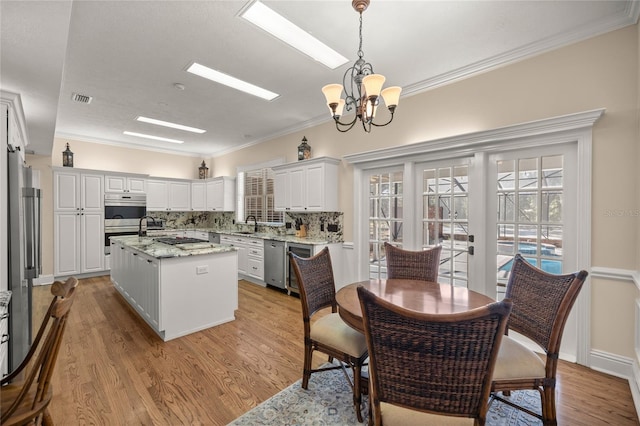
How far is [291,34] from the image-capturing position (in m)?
2.57

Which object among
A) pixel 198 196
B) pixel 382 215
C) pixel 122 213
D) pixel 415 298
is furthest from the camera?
pixel 198 196

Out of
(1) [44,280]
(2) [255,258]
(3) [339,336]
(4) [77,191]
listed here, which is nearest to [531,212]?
(3) [339,336]

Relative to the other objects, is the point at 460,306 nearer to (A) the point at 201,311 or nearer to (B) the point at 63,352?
(A) the point at 201,311

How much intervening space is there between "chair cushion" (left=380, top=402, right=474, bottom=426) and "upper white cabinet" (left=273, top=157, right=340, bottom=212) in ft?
10.8

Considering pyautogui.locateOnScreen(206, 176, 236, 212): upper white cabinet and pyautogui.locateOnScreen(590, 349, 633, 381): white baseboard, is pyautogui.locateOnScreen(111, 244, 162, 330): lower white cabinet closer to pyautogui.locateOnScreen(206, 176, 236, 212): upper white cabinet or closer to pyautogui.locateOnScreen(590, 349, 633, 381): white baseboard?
pyautogui.locateOnScreen(206, 176, 236, 212): upper white cabinet

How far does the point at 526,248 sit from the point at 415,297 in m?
1.66

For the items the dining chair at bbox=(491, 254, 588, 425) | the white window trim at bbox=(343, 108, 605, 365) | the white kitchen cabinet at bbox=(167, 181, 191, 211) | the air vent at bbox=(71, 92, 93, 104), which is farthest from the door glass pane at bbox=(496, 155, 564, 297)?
the white kitchen cabinet at bbox=(167, 181, 191, 211)

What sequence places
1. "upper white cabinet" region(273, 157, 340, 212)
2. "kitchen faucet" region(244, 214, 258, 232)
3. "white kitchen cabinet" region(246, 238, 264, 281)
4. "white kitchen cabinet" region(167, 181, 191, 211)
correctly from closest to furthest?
"upper white cabinet" region(273, 157, 340, 212) → "white kitchen cabinet" region(246, 238, 264, 281) → "kitchen faucet" region(244, 214, 258, 232) → "white kitchen cabinet" region(167, 181, 191, 211)

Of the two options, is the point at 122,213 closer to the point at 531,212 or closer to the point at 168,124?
the point at 168,124

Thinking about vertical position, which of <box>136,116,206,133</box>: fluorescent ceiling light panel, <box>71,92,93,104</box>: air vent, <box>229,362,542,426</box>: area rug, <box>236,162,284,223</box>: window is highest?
<box>136,116,206,133</box>: fluorescent ceiling light panel

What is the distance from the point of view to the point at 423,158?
354 centimetres

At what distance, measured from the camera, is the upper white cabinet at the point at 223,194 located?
673cm

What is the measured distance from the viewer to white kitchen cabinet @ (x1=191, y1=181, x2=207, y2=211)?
7.22m

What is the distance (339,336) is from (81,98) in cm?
460
